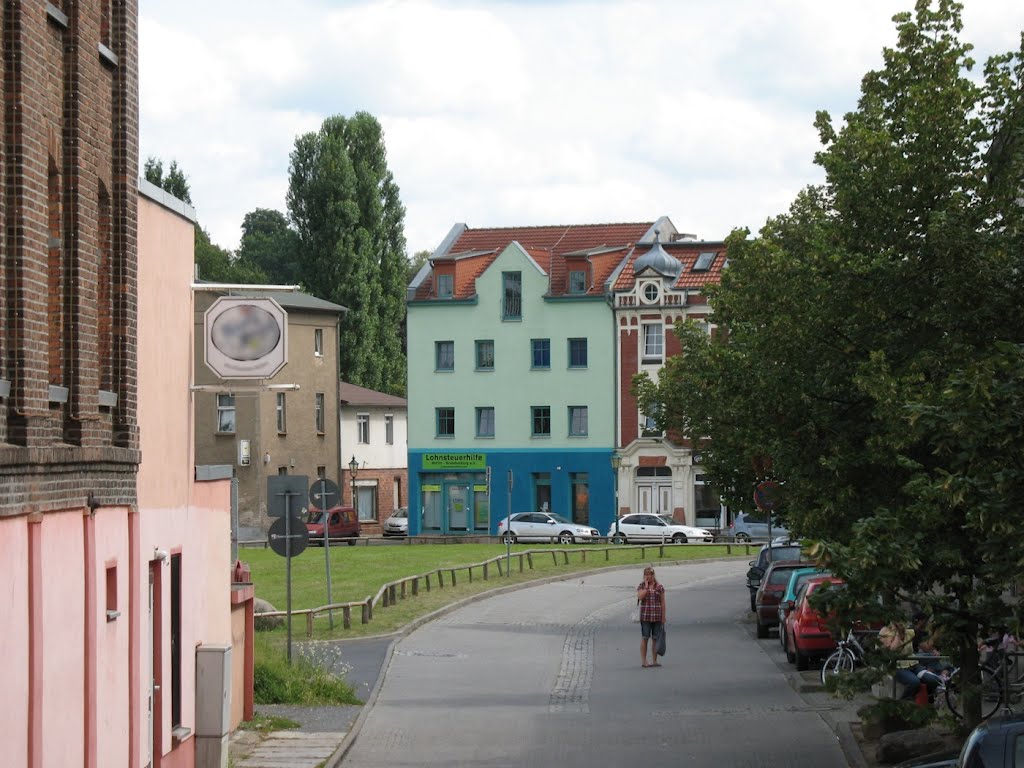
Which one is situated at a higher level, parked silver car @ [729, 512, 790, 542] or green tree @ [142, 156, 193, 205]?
green tree @ [142, 156, 193, 205]

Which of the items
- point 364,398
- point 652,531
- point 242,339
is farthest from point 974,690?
point 364,398

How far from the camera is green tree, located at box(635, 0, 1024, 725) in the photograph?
1268 centimetres

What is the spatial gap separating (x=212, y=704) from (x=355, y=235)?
6781 centimetres

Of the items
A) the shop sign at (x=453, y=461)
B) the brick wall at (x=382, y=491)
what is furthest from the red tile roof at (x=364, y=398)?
the shop sign at (x=453, y=461)

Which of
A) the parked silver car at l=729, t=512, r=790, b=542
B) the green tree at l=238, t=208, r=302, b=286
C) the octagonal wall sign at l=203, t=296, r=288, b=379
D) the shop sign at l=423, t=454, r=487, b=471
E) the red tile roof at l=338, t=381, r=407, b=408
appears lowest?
the parked silver car at l=729, t=512, r=790, b=542

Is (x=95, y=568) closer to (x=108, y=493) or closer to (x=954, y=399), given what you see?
(x=108, y=493)

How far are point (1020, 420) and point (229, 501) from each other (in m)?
9.25

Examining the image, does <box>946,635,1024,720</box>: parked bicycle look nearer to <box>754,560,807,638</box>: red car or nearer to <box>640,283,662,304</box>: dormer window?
<box>754,560,807,638</box>: red car

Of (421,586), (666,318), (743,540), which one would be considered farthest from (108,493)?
(666,318)

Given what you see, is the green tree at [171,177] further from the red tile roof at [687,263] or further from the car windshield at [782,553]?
the car windshield at [782,553]

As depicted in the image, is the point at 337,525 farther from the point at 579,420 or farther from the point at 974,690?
the point at 974,690

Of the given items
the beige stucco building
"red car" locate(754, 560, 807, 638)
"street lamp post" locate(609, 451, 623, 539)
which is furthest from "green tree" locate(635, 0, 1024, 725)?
the beige stucco building

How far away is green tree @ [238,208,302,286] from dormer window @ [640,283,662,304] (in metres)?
30.6

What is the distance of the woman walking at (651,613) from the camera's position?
27.2 metres
